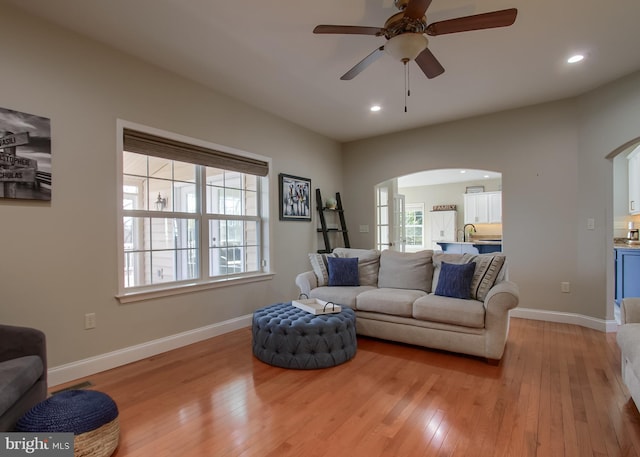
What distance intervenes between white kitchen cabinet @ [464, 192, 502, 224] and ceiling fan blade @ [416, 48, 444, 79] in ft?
24.1

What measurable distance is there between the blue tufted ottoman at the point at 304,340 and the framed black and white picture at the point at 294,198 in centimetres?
198

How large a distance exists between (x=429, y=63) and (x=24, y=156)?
10.0 feet

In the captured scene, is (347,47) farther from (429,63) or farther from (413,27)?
(413,27)

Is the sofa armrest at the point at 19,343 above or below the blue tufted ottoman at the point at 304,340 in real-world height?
above

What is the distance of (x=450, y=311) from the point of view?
2.97 metres

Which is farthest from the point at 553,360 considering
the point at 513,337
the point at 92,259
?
the point at 92,259

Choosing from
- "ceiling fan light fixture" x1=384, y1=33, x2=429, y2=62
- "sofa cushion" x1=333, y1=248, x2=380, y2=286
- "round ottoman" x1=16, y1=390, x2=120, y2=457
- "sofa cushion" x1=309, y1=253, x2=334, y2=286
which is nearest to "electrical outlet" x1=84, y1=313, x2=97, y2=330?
"round ottoman" x1=16, y1=390, x2=120, y2=457

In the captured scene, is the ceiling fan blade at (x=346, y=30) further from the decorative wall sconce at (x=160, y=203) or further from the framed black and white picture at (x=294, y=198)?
the framed black and white picture at (x=294, y=198)

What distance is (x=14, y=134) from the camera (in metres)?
2.31

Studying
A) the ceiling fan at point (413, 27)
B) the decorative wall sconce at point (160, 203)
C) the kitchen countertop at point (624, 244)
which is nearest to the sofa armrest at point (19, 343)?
the decorative wall sconce at point (160, 203)

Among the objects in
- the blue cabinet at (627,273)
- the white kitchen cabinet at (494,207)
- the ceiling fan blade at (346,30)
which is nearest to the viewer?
the ceiling fan blade at (346,30)

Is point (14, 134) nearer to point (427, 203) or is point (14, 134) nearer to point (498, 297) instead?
point (498, 297)

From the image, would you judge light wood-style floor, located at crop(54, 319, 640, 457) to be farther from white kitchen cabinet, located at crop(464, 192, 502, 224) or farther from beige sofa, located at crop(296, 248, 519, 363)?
white kitchen cabinet, located at crop(464, 192, 502, 224)

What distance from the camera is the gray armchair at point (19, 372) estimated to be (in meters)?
1.53
